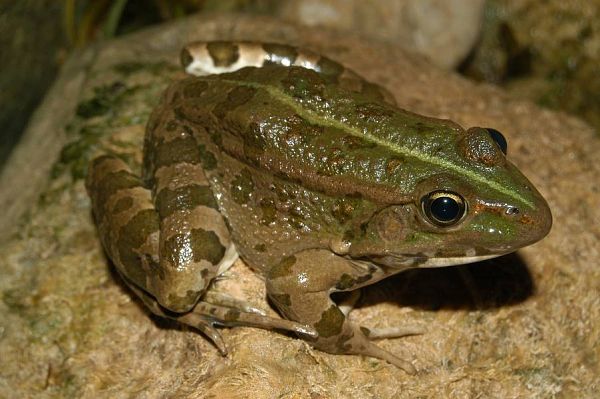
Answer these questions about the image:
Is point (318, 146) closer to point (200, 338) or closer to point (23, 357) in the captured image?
point (200, 338)

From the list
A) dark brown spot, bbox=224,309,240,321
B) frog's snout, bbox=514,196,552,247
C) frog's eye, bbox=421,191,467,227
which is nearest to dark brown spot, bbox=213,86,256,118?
dark brown spot, bbox=224,309,240,321

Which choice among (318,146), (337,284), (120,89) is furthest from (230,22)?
(337,284)

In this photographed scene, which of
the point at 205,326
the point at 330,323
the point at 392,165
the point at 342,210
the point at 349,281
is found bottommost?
the point at 205,326

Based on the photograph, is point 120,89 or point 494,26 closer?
point 120,89

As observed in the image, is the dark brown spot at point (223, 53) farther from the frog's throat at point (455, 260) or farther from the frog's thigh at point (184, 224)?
the frog's throat at point (455, 260)

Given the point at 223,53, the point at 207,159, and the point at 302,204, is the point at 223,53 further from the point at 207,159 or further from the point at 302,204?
the point at 302,204

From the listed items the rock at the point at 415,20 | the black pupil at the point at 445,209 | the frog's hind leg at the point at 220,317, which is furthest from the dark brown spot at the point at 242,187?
the rock at the point at 415,20

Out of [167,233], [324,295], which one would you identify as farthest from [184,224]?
[324,295]
